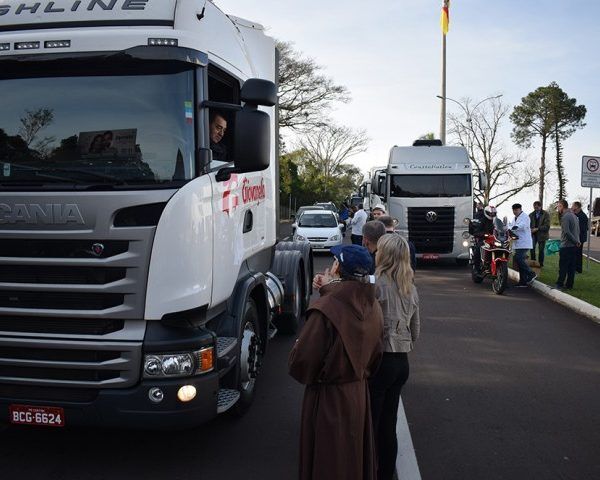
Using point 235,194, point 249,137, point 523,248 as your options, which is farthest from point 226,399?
point 523,248

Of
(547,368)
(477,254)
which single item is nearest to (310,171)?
(477,254)

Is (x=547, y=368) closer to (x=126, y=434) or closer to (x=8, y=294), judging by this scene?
(x=126, y=434)

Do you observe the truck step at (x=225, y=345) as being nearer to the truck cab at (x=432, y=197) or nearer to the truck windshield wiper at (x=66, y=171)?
the truck windshield wiper at (x=66, y=171)

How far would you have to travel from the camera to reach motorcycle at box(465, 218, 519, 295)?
39.5ft

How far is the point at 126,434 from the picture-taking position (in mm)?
4914

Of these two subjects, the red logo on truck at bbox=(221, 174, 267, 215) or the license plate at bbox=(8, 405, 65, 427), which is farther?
the red logo on truck at bbox=(221, 174, 267, 215)

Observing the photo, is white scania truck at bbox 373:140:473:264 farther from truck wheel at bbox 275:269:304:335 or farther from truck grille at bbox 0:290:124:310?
truck grille at bbox 0:290:124:310

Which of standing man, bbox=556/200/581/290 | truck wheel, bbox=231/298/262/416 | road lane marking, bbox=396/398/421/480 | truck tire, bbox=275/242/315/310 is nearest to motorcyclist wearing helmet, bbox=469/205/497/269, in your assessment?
standing man, bbox=556/200/581/290

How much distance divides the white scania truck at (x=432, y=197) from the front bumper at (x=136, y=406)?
43.2 ft

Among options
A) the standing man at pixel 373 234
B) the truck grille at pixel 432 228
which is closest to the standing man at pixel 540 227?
the truck grille at pixel 432 228

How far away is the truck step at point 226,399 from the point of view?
14.1 ft

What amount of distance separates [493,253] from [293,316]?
5.91m

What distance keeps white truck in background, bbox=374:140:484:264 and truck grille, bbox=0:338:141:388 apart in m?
13.4

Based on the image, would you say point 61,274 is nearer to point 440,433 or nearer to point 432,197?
point 440,433
